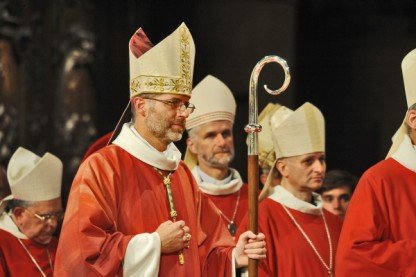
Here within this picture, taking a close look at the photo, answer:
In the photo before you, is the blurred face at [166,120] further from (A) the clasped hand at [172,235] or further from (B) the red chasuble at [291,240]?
(B) the red chasuble at [291,240]

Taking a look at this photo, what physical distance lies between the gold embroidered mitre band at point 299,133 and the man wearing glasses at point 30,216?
1608 mm

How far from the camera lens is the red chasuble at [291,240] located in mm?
7016

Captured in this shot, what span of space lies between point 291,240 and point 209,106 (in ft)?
4.65

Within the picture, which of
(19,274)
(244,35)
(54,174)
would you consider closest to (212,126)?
(54,174)

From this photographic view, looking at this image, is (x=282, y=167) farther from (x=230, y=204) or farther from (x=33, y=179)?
(x=33, y=179)

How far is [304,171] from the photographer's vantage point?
7297 mm

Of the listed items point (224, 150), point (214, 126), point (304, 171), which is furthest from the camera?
point (214, 126)

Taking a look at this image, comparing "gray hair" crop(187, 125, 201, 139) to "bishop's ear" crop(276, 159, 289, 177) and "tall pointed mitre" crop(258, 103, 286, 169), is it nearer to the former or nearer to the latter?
"tall pointed mitre" crop(258, 103, 286, 169)

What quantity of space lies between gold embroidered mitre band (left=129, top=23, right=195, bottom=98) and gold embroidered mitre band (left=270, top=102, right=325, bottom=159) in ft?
4.95

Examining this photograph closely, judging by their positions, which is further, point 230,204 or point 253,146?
point 230,204

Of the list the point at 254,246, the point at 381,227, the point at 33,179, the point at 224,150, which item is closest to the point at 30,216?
the point at 33,179

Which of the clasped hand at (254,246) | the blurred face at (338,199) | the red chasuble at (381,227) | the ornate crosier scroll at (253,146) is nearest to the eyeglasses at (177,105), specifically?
the ornate crosier scroll at (253,146)

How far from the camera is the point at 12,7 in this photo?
9.99m

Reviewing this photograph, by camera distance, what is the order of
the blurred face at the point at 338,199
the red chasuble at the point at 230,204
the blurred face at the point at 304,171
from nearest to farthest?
the blurred face at the point at 304,171 < the red chasuble at the point at 230,204 < the blurred face at the point at 338,199
